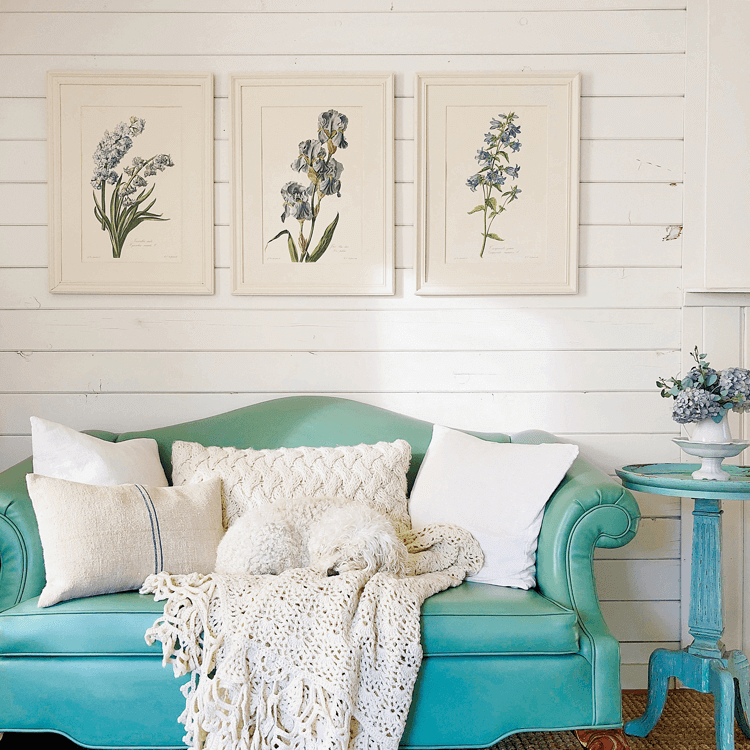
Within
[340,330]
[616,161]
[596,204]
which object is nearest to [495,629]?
[340,330]

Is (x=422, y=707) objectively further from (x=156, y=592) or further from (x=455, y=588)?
(x=156, y=592)

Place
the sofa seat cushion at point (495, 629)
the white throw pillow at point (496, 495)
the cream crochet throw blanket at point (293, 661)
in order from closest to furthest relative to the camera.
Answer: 1. the cream crochet throw blanket at point (293, 661)
2. the sofa seat cushion at point (495, 629)
3. the white throw pillow at point (496, 495)

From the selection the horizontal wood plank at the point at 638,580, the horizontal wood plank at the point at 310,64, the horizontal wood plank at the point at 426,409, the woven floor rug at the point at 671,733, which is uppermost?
the horizontal wood plank at the point at 310,64

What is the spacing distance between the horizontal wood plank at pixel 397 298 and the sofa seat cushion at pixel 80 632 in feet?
3.65

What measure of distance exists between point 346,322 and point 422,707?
1.26 metres

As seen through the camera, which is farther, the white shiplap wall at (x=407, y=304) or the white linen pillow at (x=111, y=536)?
the white shiplap wall at (x=407, y=304)

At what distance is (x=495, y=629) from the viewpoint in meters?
1.53

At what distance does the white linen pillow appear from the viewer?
159cm

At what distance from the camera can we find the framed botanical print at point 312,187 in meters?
2.28

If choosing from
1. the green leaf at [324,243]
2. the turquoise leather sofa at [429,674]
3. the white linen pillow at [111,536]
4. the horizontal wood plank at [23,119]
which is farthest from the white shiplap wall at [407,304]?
the turquoise leather sofa at [429,674]

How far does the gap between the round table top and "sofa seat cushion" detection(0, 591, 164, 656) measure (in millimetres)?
1306

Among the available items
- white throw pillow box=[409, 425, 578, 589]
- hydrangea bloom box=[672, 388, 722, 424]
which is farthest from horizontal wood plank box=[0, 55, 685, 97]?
white throw pillow box=[409, 425, 578, 589]

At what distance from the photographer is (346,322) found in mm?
2330

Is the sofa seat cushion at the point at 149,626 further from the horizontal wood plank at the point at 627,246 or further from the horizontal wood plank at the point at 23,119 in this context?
the horizontal wood plank at the point at 23,119
